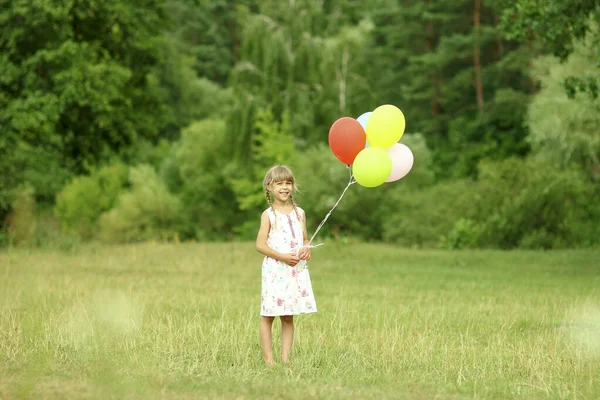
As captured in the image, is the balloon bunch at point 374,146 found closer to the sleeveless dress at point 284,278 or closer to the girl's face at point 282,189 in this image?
the sleeveless dress at point 284,278

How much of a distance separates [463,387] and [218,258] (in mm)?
15980

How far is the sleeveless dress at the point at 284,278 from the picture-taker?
8141mm

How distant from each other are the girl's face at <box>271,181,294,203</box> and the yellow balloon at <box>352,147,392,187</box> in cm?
111

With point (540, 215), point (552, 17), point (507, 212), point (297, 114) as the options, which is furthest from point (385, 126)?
point (297, 114)

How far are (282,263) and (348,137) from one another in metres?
1.74

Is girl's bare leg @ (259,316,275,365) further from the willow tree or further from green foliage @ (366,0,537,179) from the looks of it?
green foliage @ (366,0,537,179)

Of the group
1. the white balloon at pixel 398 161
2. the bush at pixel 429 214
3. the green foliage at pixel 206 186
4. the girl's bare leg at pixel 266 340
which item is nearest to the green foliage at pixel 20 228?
the bush at pixel 429 214

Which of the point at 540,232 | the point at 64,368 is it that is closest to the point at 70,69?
the point at 540,232

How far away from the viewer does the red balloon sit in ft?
30.6

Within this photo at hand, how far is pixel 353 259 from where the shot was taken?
2273 cm

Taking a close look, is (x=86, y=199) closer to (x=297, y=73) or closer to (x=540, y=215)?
(x=297, y=73)

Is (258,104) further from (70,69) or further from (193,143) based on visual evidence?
(70,69)

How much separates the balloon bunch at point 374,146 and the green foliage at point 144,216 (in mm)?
36766

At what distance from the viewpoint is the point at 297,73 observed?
3900 cm
